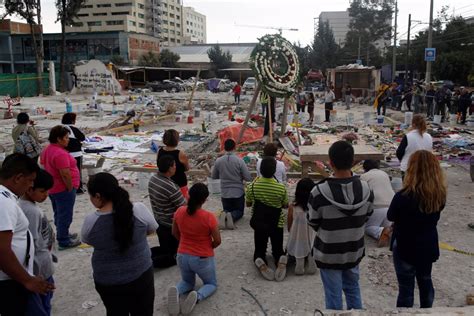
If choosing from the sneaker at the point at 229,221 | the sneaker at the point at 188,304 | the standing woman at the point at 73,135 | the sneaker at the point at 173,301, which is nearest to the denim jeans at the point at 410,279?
the sneaker at the point at 188,304

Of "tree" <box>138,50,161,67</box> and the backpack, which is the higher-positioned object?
"tree" <box>138,50,161,67</box>

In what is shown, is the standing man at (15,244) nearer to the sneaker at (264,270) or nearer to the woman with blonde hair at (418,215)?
the sneaker at (264,270)

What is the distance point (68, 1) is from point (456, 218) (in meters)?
46.6

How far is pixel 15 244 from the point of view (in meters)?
2.81

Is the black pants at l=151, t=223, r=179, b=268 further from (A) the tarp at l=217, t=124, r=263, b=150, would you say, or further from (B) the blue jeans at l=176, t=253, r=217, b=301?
(A) the tarp at l=217, t=124, r=263, b=150

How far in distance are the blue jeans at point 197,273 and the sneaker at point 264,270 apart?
64cm

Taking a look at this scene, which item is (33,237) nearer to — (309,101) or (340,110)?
(309,101)

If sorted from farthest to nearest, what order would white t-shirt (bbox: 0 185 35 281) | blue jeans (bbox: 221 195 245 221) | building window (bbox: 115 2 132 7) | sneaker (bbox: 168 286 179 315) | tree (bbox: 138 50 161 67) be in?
building window (bbox: 115 2 132 7) < tree (bbox: 138 50 161 67) < blue jeans (bbox: 221 195 245 221) < sneaker (bbox: 168 286 179 315) < white t-shirt (bbox: 0 185 35 281)

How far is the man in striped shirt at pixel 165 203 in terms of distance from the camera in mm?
4883

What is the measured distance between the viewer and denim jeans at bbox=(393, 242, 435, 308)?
369 centimetres

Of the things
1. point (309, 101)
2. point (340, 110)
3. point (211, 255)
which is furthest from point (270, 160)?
point (340, 110)

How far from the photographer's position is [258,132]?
43.4 ft

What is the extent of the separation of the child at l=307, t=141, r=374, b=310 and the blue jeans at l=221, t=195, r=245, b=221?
347cm

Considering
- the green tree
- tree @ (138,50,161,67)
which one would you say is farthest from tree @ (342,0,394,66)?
tree @ (138,50,161,67)
